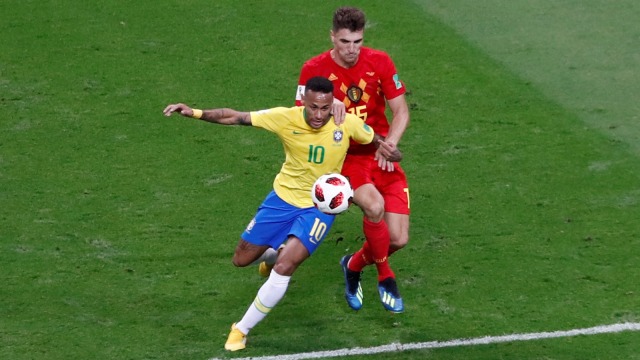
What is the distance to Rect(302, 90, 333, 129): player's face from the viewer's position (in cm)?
1009

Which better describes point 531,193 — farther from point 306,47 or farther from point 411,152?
point 306,47

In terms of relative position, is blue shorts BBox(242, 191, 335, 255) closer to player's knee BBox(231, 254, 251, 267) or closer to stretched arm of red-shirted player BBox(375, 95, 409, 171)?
player's knee BBox(231, 254, 251, 267)

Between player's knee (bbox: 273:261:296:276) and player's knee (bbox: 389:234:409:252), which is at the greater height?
player's knee (bbox: 273:261:296:276)

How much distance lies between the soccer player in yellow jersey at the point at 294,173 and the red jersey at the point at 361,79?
39cm

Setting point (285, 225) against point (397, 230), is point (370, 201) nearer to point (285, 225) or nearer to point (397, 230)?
point (397, 230)

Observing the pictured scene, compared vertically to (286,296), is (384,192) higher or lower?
higher

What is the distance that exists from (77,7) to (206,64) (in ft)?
7.70

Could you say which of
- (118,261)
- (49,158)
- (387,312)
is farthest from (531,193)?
(49,158)

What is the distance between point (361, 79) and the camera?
10852 millimetres

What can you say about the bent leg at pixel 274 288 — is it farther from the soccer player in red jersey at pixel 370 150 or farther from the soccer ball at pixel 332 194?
the soccer player in red jersey at pixel 370 150

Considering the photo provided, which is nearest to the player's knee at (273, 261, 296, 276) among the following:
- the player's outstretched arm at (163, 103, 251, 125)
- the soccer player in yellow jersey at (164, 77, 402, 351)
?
the soccer player in yellow jersey at (164, 77, 402, 351)

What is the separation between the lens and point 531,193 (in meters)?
12.6

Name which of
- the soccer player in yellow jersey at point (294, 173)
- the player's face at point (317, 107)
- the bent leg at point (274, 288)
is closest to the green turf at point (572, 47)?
the soccer player in yellow jersey at point (294, 173)

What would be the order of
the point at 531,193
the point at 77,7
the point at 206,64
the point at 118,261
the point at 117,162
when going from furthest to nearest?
the point at 77,7 → the point at 206,64 → the point at 117,162 → the point at 531,193 → the point at 118,261
